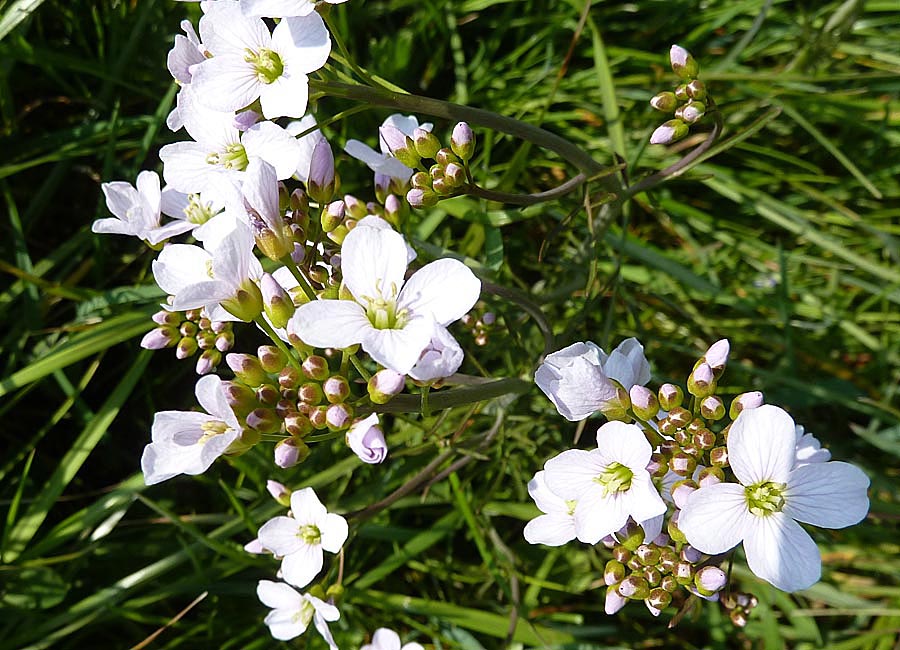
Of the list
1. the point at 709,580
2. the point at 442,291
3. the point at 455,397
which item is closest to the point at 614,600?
the point at 709,580

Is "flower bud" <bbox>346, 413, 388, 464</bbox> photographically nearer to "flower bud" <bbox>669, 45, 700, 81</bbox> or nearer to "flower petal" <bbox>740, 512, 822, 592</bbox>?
"flower petal" <bbox>740, 512, 822, 592</bbox>

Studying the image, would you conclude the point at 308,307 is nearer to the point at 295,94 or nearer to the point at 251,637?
the point at 295,94

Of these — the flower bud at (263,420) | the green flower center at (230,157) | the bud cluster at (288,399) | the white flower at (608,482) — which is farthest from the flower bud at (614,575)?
the green flower center at (230,157)

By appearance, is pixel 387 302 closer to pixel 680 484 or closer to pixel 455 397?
pixel 455 397

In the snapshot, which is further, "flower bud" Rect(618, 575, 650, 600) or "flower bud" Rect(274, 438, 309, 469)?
"flower bud" Rect(618, 575, 650, 600)

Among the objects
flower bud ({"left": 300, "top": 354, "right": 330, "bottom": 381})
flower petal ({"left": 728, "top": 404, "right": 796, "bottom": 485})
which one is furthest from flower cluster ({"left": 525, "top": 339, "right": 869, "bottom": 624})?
flower bud ({"left": 300, "top": 354, "right": 330, "bottom": 381})

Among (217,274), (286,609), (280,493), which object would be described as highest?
(217,274)

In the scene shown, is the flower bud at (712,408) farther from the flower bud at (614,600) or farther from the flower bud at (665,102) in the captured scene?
the flower bud at (665,102)
